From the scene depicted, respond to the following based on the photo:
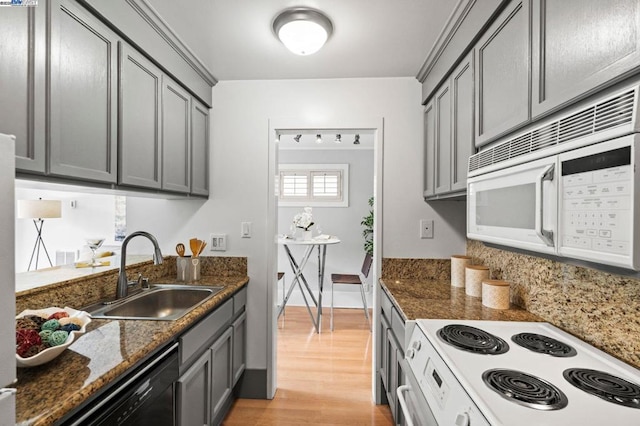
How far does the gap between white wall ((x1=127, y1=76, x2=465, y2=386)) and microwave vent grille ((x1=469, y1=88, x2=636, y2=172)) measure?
1.14 metres

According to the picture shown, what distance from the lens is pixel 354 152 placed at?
16.2 feet

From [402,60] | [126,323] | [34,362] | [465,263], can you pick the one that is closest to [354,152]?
[402,60]

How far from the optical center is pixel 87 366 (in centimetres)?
96

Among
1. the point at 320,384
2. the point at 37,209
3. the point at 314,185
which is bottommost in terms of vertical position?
the point at 320,384

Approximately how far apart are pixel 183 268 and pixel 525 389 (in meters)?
2.09

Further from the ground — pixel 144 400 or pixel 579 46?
pixel 579 46

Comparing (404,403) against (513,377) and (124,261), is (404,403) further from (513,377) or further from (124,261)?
(124,261)

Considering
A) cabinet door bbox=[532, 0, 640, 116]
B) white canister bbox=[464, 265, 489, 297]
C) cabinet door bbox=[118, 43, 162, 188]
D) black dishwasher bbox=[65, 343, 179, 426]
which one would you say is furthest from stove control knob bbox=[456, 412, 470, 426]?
cabinet door bbox=[118, 43, 162, 188]

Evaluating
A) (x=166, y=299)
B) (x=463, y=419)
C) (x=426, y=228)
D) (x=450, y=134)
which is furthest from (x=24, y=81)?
(x=426, y=228)

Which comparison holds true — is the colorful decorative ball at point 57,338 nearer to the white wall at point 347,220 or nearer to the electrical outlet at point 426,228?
the electrical outlet at point 426,228

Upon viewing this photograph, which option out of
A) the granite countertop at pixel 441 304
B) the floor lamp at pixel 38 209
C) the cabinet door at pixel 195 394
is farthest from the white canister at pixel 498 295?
the floor lamp at pixel 38 209

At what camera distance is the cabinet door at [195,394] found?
140cm

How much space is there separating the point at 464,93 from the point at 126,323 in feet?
6.23

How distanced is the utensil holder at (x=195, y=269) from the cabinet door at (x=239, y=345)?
1.39 feet
